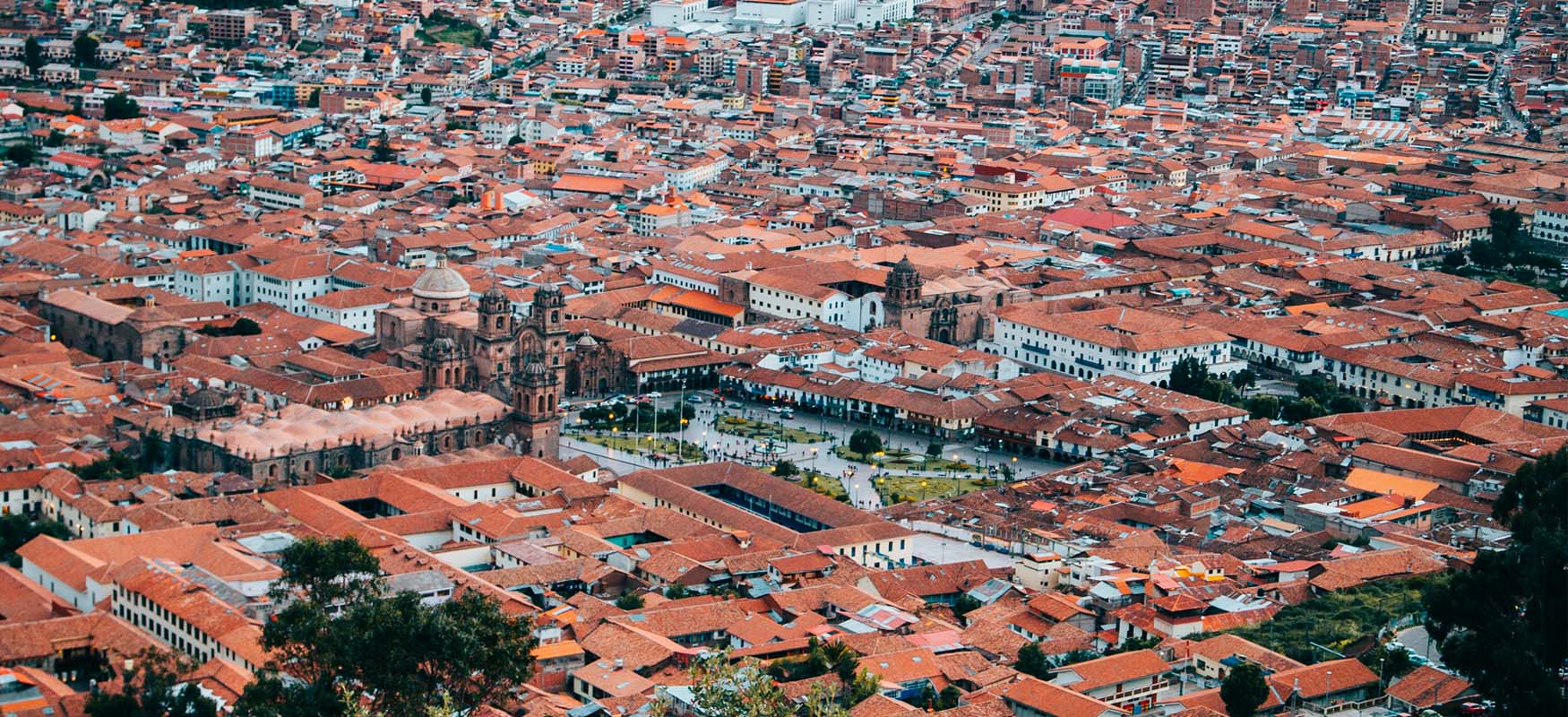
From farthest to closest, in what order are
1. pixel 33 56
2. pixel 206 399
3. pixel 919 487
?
1. pixel 33 56
2. pixel 919 487
3. pixel 206 399

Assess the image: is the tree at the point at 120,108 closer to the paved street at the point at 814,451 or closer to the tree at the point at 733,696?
the paved street at the point at 814,451

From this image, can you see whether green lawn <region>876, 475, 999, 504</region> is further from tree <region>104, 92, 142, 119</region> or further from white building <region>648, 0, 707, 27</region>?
white building <region>648, 0, 707, 27</region>

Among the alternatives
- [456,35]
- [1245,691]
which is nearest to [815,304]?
[1245,691]

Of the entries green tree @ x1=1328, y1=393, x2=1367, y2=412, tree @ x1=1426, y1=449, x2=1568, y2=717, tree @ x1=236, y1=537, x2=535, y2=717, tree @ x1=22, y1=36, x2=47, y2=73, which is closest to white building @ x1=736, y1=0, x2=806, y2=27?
tree @ x1=22, y1=36, x2=47, y2=73

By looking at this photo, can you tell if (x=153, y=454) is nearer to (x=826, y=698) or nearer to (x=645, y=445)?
(x=645, y=445)

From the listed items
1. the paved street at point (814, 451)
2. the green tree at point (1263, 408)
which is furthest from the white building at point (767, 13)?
the green tree at point (1263, 408)

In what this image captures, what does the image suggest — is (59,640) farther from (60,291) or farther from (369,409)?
(60,291)
